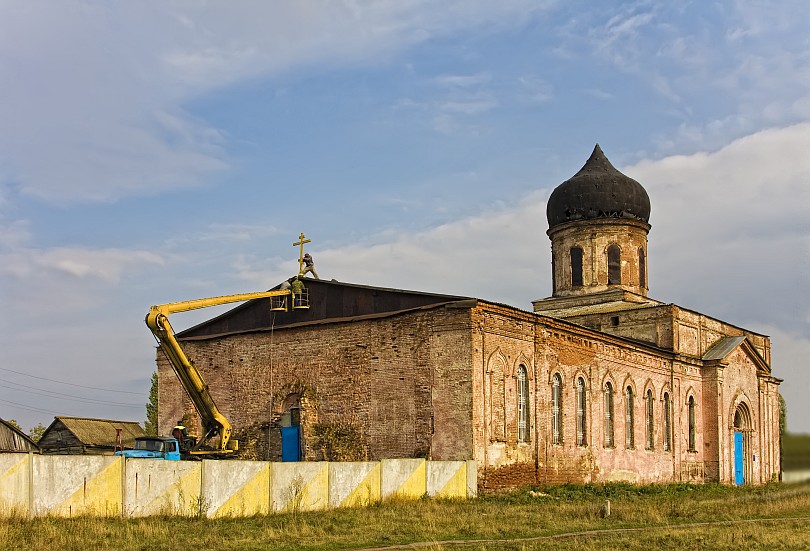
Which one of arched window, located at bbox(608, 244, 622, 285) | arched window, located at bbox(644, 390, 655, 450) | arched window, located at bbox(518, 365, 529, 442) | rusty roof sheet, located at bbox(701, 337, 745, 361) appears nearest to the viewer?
arched window, located at bbox(518, 365, 529, 442)

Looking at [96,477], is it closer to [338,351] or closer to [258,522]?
[258,522]

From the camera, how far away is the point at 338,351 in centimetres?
2762

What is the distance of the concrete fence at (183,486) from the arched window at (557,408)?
742cm

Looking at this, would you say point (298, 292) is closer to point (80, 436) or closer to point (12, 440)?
point (12, 440)

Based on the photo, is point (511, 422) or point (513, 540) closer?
point (513, 540)

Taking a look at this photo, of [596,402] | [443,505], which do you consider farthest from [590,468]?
[443,505]

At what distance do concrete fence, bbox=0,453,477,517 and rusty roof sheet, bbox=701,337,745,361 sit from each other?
18.9 m

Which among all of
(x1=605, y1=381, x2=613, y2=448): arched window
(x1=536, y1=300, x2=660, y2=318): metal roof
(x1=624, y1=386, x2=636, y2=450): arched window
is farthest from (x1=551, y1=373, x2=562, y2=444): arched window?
(x1=536, y1=300, x2=660, y2=318): metal roof

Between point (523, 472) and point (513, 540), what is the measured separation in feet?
33.6

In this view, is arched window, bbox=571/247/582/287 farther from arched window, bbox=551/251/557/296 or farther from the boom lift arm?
the boom lift arm

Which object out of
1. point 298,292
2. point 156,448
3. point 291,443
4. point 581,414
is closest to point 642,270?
point 581,414

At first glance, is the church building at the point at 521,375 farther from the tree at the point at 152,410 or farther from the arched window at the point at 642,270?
the tree at the point at 152,410

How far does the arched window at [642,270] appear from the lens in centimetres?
3878

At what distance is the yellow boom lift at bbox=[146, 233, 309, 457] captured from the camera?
25.5 meters
